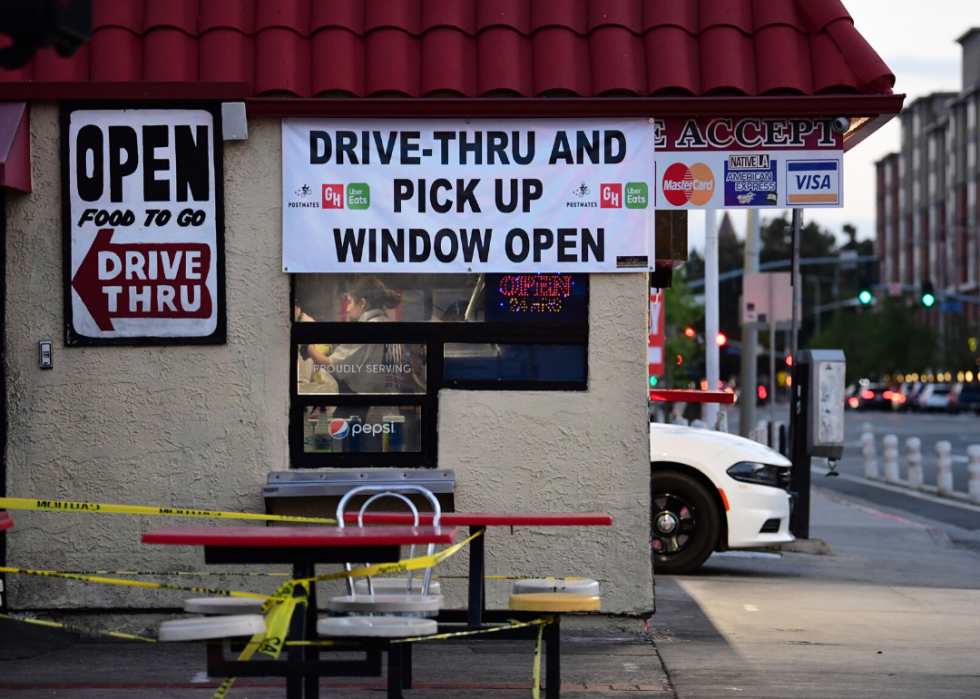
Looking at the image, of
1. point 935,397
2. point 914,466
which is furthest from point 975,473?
point 935,397

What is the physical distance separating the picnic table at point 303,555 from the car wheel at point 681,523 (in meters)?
5.86

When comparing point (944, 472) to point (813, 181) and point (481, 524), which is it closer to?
point (813, 181)

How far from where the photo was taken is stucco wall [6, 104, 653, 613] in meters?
7.84

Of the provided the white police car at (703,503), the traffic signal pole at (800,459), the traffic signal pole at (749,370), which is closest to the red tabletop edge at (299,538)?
the white police car at (703,503)

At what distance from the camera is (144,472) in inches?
309

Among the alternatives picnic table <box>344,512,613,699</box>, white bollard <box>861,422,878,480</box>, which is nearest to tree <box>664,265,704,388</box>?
white bollard <box>861,422,878,480</box>

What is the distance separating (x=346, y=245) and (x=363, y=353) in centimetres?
68

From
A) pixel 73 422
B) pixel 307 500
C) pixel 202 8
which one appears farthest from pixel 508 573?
pixel 202 8

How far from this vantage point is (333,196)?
7.92 meters

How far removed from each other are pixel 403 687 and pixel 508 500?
172cm

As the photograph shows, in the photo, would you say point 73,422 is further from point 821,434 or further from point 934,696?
point 821,434

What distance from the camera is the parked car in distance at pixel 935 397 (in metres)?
68.3

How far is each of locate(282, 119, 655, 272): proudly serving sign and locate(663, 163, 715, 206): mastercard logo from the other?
0.21m

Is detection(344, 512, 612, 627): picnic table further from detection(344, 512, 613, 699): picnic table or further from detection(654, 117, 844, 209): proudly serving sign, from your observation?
detection(654, 117, 844, 209): proudly serving sign
